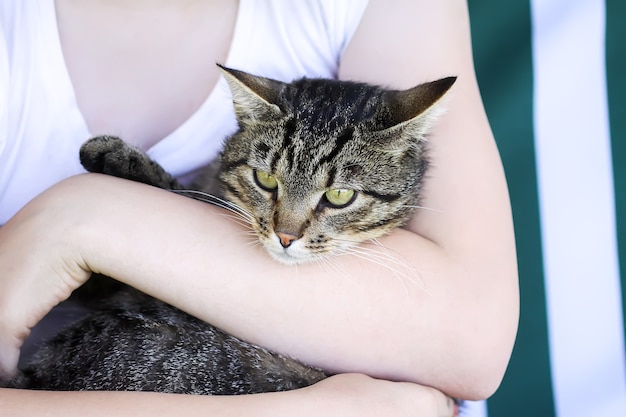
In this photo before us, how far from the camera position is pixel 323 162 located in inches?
48.2

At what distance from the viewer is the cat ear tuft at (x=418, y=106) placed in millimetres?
1097

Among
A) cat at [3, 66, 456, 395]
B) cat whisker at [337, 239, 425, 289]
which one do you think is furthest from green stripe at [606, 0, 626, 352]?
cat whisker at [337, 239, 425, 289]

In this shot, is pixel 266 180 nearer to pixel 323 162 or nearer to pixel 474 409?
pixel 323 162

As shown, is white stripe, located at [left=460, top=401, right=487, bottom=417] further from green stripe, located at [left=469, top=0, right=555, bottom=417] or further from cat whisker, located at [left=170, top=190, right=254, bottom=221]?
cat whisker, located at [left=170, top=190, right=254, bottom=221]

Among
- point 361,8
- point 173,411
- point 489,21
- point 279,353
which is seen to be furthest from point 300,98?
point 489,21

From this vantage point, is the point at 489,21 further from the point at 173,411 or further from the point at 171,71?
the point at 173,411

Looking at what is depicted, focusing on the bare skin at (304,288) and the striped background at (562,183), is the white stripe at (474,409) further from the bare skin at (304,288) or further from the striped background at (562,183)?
the bare skin at (304,288)

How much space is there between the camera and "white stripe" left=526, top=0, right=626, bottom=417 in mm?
1584

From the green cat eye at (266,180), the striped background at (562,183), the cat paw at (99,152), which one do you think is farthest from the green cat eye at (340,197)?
the striped background at (562,183)

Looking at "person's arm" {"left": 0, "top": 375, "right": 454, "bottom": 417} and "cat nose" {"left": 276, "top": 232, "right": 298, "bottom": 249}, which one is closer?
"person's arm" {"left": 0, "top": 375, "right": 454, "bottom": 417}

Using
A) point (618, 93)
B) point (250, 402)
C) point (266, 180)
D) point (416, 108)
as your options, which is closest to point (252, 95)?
point (266, 180)

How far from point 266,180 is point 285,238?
14cm

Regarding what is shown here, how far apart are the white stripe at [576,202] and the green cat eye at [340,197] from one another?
0.69m

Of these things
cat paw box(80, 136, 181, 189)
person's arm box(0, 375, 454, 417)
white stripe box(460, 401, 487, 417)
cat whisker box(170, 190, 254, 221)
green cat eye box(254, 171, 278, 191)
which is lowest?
white stripe box(460, 401, 487, 417)
